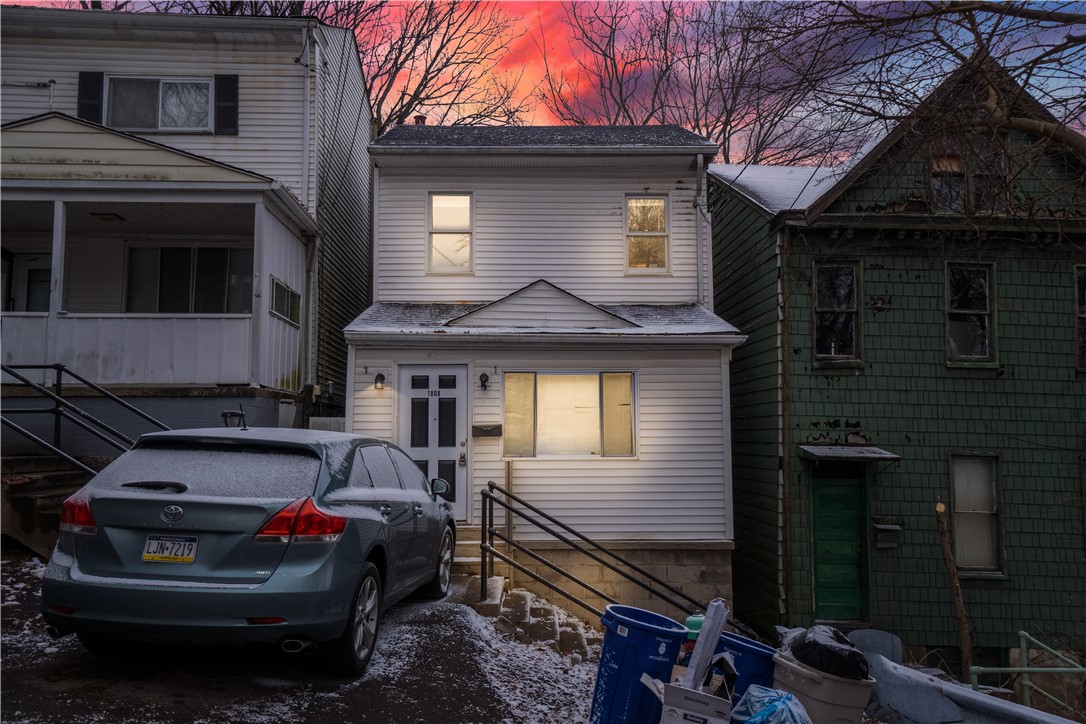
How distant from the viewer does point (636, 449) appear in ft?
36.3

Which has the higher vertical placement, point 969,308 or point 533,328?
point 969,308

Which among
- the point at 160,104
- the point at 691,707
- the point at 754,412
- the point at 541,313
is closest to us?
the point at 691,707

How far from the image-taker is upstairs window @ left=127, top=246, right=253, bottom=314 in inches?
506

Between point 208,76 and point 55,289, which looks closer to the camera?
point 55,289

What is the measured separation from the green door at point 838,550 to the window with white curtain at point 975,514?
1657 mm

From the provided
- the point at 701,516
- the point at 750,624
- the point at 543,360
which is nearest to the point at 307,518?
the point at 543,360

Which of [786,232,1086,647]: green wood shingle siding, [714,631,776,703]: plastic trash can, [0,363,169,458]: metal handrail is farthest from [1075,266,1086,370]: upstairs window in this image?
[0,363,169,458]: metal handrail

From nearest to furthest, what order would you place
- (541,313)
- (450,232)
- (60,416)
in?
(60,416), (541,313), (450,232)

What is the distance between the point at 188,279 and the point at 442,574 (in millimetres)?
8610

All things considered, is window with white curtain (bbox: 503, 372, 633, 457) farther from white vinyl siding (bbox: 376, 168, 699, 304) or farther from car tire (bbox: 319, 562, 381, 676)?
car tire (bbox: 319, 562, 381, 676)

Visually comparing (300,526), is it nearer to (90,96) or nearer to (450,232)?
(450,232)

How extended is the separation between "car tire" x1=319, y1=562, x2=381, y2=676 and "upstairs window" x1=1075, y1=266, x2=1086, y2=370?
1231 centimetres

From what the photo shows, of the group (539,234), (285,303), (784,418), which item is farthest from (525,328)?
(784,418)

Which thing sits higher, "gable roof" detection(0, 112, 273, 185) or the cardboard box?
"gable roof" detection(0, 112, 273, 185)
